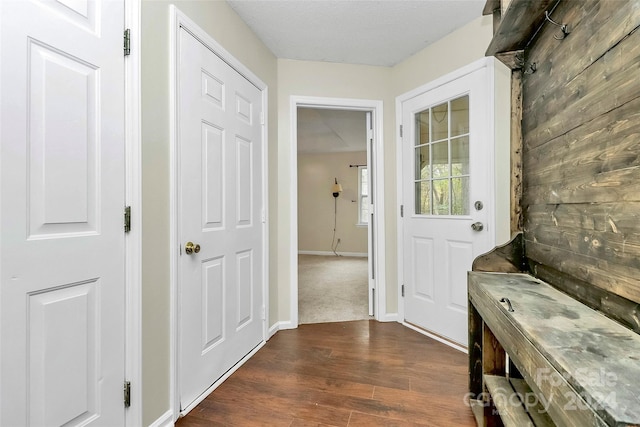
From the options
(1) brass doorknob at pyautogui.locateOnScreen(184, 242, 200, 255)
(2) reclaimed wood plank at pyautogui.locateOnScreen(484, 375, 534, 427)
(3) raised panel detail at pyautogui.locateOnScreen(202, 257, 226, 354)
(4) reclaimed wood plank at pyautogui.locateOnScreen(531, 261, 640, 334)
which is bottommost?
(2) reclaimed wood plank at pyautogui.locateOnScreen(484, 375, 534, 427)

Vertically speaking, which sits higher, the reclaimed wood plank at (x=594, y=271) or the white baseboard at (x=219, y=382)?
the reclaimed wood plank at (x=594, y=271)

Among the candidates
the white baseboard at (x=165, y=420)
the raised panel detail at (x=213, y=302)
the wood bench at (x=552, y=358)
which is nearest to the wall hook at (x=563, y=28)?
the wood bench at (x=552, y=358)

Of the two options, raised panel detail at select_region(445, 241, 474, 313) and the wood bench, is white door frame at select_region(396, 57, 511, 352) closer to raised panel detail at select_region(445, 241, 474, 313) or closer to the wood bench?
raised panel detail at select_region(445, 241, 474, 313)

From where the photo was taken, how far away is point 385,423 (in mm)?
1513

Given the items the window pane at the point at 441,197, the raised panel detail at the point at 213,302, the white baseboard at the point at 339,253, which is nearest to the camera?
the raised panel detail at the point at 213,302

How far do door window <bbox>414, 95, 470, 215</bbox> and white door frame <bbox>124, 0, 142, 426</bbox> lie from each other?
2156 millimetres

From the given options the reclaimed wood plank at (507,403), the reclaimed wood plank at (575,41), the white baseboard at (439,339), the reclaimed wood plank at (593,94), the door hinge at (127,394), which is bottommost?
the white baseboard at (439,339)

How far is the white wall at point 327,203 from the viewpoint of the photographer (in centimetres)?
730

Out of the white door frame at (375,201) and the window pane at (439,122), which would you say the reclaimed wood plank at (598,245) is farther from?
the white door frame at (375,201)

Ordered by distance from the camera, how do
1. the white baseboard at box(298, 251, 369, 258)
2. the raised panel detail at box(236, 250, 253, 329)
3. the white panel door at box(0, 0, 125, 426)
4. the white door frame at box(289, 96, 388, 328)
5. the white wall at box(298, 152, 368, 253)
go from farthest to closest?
the white wall at box(298, 152, 368, 253), the white baseboard at box(298, 251, 369, 258), the white door frame at box(289, 96, 388, 328), the raised panel detail at box(236, 250, 253, 329), the white panel door at box(0, 0, 125, 426)

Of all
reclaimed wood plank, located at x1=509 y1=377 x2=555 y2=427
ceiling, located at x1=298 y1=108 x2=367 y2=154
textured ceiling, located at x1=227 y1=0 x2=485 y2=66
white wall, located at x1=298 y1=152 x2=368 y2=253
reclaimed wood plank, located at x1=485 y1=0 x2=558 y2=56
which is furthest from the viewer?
white wall, located at x1=298 y1=152 x2=368 y2=253

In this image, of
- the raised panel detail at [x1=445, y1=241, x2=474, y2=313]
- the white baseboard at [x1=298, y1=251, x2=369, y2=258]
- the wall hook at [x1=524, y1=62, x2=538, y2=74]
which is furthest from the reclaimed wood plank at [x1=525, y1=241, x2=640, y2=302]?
the white baseboard at [x1=298, y1=251, x2=369, y2=258]

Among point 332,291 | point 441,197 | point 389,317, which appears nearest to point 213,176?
point 441,197

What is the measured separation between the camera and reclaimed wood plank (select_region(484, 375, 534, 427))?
3.49 ft
